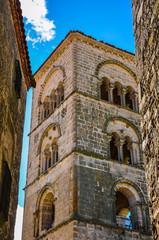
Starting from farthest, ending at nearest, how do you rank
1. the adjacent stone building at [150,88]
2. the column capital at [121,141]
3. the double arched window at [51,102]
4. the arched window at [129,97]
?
the arched window at [129,97], the double arched window at [51,102], the column capital at [121,141], the adjacent stone building at [150,88]

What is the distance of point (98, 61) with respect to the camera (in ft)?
66.9

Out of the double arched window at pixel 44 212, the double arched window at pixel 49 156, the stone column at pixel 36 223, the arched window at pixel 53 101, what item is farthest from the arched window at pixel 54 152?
the arched window at pixel 53 101

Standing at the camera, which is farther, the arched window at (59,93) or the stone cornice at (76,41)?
the stone cornice at (76,41)

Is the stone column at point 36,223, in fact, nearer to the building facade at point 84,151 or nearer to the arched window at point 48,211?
the building facade at point 84,151

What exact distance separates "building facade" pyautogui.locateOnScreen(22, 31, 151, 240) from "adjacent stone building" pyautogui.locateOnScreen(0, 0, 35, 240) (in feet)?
20.0

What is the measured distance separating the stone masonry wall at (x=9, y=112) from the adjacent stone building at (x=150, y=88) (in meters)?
2.73

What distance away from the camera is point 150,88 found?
567 cm

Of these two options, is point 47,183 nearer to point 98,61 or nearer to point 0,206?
point 98,61

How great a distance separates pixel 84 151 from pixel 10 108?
8442 millimetres

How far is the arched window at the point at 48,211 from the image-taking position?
55.8 feet

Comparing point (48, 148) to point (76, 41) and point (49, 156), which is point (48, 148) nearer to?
point (49, 156)

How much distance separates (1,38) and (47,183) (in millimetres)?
11195

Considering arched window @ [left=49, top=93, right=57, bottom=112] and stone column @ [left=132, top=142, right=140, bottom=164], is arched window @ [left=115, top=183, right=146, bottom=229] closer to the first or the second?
stone column @ [left=132, top=142, right=140, bottom=164]

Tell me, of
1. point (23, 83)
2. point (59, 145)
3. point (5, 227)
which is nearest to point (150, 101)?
point (5, 227)
